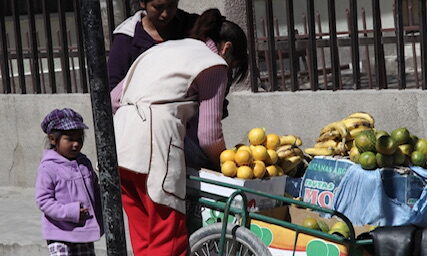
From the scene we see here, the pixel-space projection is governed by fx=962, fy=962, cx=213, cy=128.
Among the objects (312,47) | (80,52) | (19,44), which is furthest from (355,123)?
(19,44)

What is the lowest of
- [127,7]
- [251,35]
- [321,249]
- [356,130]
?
[321,249]

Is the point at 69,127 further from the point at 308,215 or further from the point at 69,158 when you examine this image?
the point at 308,215

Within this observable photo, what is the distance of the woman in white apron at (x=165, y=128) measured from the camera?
459 cm

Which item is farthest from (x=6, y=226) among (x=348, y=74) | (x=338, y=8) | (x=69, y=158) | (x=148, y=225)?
(x=338, y=8)

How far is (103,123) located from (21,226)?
14.0 ft

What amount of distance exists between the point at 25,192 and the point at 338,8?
6435 mm

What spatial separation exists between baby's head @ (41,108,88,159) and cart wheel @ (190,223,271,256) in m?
0.98

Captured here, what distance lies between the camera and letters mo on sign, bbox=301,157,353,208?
5.50 metres

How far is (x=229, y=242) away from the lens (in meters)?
4.64

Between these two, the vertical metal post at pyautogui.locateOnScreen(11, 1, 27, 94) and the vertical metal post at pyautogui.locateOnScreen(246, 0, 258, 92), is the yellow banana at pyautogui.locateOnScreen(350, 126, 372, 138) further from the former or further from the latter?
the vertical metal post at pyautogui.locateOnScreen(11, 1, 27, 94)

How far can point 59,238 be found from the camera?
5.17 m

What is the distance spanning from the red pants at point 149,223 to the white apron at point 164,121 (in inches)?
2.8

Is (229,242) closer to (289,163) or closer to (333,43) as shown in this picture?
(289,163)

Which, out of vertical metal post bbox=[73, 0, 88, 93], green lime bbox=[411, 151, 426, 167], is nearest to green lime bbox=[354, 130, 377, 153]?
green lime bbox=[411, 151, 426, 167]
